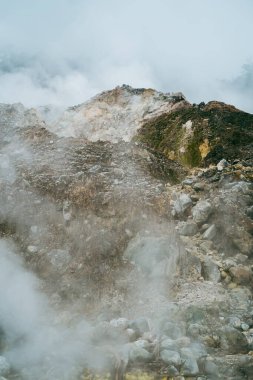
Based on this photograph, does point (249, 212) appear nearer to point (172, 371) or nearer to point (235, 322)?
point (235, 322)

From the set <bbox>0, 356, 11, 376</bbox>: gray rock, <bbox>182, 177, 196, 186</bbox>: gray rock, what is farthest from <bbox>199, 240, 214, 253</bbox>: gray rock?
<bbox>0, 356, 11, 376</bbox>: gray rock

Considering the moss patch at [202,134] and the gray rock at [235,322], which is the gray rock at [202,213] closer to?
the gray rock at [235,322]

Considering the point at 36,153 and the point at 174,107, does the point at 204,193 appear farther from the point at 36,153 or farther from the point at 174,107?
the point at 174,107

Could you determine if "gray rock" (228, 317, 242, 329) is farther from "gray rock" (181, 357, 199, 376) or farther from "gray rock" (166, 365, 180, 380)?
"gray rock" (166, 365, 180, 380)

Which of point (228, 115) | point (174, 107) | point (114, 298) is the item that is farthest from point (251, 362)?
point (174, 107)

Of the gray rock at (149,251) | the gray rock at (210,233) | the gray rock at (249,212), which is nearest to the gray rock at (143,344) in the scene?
the gray rock at (149,251)
